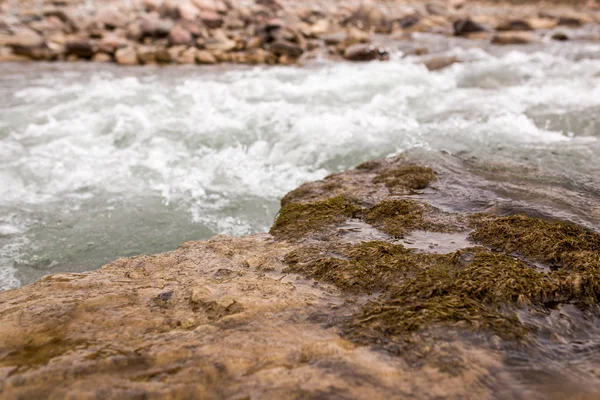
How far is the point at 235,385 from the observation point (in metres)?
1.59

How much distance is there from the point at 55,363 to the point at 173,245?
2232 millimetres

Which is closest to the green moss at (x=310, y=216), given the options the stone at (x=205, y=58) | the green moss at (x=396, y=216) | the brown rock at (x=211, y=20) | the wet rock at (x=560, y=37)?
the green moss at (x=396, y=216)

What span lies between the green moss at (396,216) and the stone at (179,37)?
12.5m

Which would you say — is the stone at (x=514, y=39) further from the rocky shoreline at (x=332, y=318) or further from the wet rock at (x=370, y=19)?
the rocky shoreline at (x=332, y=318)

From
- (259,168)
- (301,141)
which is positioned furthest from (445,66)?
(259,168)

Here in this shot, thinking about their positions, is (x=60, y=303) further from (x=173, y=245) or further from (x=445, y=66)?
(x=445, y=66)

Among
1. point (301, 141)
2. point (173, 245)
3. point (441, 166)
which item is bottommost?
point (173, 245)

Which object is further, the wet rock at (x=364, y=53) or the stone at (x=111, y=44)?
the stone at (x=111, y=44)

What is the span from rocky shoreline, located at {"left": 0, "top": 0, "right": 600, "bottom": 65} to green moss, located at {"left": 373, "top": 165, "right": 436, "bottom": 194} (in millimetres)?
7597

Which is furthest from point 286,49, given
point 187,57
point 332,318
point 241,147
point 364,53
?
point 332,318

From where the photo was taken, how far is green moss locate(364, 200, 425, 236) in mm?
2856

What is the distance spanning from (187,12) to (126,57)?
463 centimetres

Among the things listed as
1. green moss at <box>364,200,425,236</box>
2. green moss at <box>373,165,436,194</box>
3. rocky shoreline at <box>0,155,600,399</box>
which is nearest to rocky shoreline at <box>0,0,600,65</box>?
green moss at <box>373,165,436,194</box>

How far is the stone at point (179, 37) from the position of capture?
13.9m
